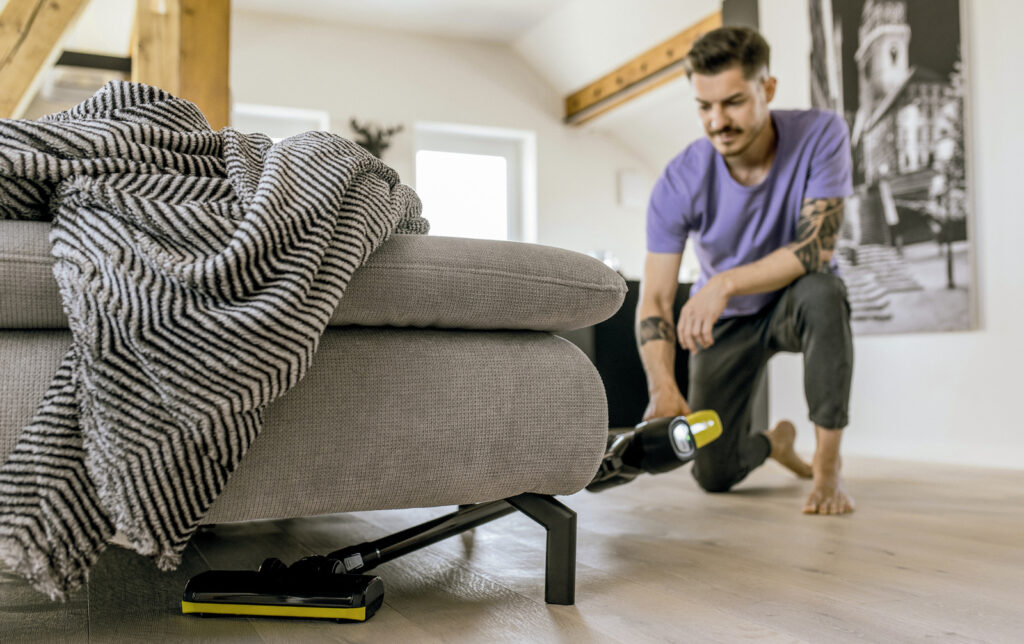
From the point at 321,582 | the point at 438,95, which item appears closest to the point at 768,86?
the point at 321,582

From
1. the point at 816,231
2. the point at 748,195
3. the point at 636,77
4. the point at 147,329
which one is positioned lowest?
the point at 147,329

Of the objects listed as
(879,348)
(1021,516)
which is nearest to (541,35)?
(879,348)

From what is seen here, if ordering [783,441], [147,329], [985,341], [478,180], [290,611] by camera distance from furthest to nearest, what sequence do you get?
[478,180] < [985,341] < [783,441] < [290,611] < [147,329]

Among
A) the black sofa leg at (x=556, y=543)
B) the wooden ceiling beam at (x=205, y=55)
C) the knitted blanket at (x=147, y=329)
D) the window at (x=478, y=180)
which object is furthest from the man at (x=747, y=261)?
the window at (x=478, y=180)

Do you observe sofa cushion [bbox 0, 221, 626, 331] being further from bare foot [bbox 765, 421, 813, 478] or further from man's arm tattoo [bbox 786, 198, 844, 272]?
bare foot [bbox 765, 421, 813, 478]

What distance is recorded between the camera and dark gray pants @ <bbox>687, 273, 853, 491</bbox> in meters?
1.77

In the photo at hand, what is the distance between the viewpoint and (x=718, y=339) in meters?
2.06

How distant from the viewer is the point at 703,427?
144 centimetres

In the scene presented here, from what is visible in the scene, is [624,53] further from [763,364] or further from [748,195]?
[763,364]

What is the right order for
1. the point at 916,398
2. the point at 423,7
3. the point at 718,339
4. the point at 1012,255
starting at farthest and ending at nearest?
the point at 423,7
the point at 916,398
the point at 1012,255
the point at 718,339

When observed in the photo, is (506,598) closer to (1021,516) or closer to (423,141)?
(1021,516)

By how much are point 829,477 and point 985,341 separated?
1.31m

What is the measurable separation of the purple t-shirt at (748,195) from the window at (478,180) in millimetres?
4222

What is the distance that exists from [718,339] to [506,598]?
118 centimetres
